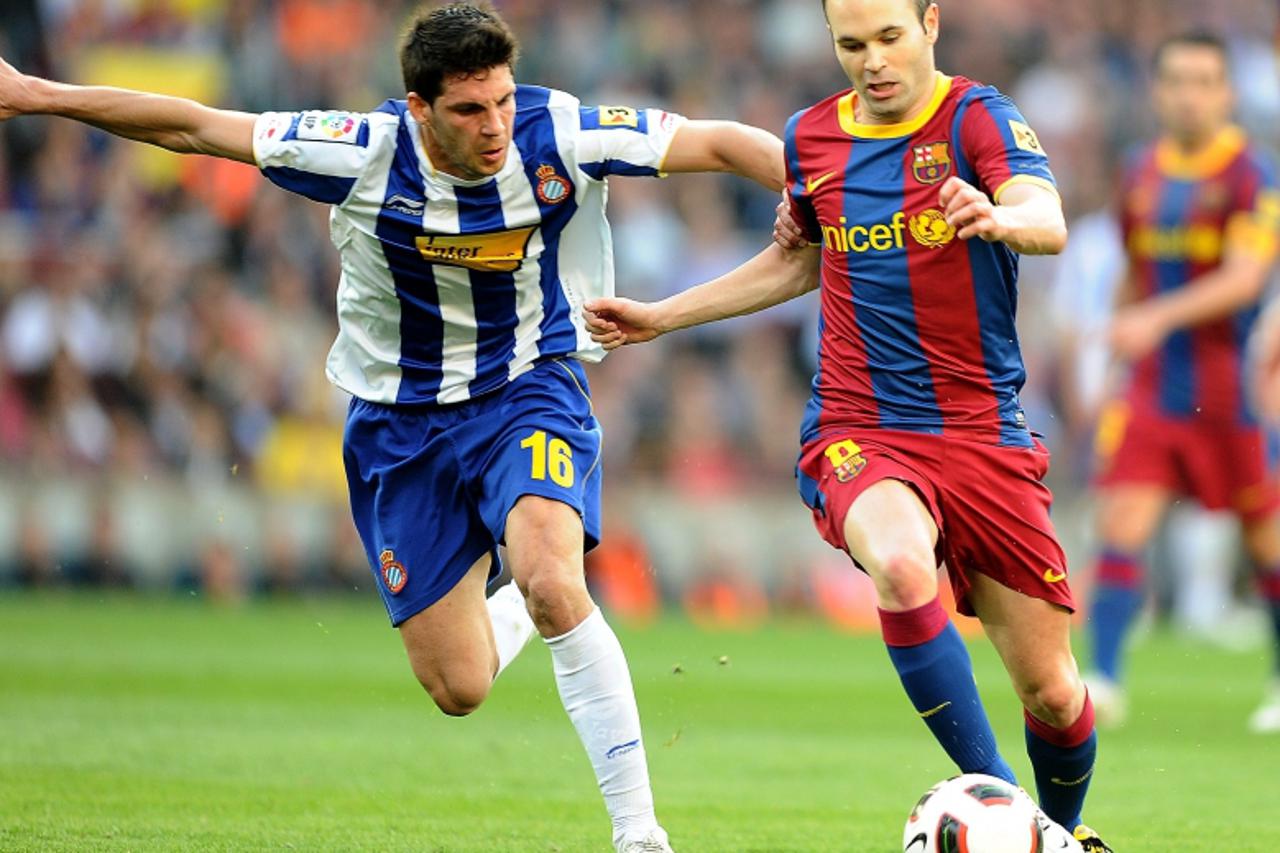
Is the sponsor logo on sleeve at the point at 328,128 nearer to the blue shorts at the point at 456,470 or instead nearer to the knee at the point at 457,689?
the blue shorts at the point at 456,470

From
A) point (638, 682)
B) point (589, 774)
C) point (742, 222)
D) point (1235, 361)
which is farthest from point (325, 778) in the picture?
point (742, 222)

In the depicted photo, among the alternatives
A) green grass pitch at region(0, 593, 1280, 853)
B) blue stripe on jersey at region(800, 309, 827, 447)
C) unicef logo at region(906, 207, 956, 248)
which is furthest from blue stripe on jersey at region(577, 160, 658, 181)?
green grass pitch at region(0, 593, 1280, 853)

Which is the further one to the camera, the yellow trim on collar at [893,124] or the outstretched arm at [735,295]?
the outstretched arm at [735,295]

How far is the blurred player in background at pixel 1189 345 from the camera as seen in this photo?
32.9 ft

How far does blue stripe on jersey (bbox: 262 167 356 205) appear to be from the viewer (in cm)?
666

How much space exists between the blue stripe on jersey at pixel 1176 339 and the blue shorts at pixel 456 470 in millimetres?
4285

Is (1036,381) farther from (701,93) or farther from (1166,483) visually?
(1166,483)

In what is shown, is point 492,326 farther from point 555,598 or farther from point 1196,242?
point 1196,242

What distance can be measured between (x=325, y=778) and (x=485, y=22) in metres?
3.19

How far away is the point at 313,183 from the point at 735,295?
1368mm

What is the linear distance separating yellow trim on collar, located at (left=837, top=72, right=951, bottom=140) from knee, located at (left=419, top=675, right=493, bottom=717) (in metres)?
2.27

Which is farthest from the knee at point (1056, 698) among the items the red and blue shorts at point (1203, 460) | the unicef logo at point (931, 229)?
the red and blue shorts at point (1203, 460)

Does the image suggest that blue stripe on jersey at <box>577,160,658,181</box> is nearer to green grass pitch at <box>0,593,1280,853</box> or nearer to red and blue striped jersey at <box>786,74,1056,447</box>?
red and blue striped jersey at <box>786,74,1056,447</box>

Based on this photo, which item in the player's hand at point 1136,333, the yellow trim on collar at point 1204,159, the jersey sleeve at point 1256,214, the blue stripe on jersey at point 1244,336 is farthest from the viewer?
the blue stripe on jersey at point 1244,336
